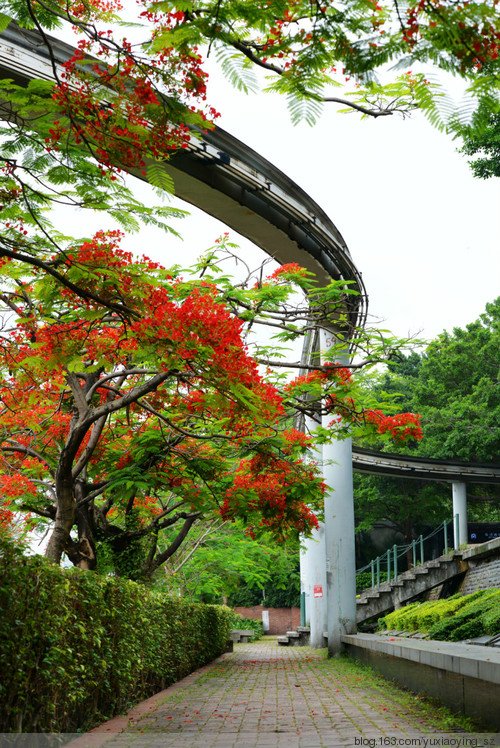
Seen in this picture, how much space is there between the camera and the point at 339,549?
55.7 ft

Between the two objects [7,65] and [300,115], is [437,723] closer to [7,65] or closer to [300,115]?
[300,115]

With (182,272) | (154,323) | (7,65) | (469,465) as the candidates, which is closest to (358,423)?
(182,272)

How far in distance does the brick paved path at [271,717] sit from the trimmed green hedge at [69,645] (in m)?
0.38

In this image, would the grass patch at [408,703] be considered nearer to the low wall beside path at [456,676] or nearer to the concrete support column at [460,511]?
the low wall beside path at [456,676]

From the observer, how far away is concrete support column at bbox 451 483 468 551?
2625cm

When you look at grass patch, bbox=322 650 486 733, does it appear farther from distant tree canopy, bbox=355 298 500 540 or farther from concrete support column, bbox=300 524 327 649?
distant tree canopy, bbox=355 298 500 540

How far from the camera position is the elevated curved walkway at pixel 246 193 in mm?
8055

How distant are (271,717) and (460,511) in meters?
21.0

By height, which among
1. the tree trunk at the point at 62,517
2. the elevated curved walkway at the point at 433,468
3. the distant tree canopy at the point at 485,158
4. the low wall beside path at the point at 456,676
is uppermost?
the distant tree canopy at the point at 485,158

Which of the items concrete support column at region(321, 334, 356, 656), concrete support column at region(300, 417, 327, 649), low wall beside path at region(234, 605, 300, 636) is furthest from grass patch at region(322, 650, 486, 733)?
low wall beside path at region(234, 605, 300, 636)

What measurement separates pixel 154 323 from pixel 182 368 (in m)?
0.82

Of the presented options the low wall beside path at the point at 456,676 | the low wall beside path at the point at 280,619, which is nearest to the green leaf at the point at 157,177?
the low wall beside path at the point at 456,676

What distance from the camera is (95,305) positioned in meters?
6.41

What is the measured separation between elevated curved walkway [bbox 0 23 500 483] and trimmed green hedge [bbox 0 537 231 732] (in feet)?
14.4
